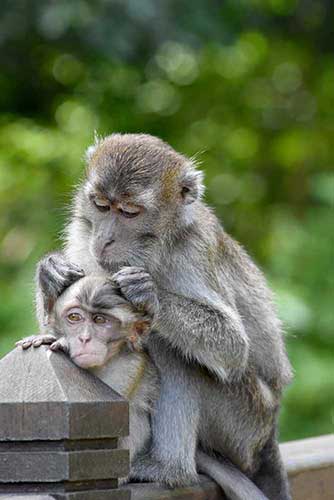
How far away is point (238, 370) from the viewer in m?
4.87

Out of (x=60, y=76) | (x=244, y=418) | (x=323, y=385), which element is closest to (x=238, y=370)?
(x=244, y=418)

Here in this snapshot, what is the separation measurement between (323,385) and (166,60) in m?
5.51

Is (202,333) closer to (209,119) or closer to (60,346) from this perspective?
(60,346)

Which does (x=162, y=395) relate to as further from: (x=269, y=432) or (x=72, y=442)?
(x=72, y=442)

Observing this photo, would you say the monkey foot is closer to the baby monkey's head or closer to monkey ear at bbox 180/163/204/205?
the baby monkey's head

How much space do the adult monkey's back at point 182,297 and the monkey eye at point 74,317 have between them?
42 cm

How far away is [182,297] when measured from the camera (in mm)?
4844

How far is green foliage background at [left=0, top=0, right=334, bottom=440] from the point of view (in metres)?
10.1

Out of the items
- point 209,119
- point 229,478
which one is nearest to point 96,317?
point 229,478

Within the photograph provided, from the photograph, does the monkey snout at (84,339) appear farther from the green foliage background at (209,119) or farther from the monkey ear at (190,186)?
the green foliage background at (209,119)

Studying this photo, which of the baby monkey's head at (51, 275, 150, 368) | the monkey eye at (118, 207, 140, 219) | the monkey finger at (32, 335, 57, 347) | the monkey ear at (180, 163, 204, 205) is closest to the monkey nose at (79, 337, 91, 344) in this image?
the baby monkey's head at (51, 275, 150, 368)

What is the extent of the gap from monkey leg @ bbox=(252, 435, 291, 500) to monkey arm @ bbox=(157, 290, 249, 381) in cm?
47

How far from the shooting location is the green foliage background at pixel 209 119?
10.1m

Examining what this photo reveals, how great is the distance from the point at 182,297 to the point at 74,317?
94 cm
